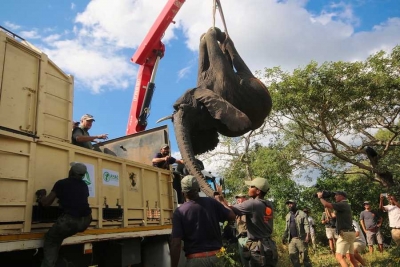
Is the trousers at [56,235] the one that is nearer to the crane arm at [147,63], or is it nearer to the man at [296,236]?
the man at [296,236]

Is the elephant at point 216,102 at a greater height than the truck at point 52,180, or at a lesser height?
greater

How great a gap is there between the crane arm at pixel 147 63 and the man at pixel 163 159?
3029mm

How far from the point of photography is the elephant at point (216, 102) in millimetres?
6102

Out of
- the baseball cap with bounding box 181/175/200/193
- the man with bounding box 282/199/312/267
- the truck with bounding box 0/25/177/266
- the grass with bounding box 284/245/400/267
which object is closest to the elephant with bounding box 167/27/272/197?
the truck with bounding box 0/25/177/266

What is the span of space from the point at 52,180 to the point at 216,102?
9.94 ft

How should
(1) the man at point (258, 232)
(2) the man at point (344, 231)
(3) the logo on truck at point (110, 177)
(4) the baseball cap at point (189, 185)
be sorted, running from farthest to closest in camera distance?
(2) the man at point (344, 231), (3) the logo on truck at point (110, 177), (1) the man at point (258, 232), (4) the baseball cap at point (189, 185)

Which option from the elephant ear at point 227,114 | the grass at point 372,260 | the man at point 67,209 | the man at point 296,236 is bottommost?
the grass at point 372,260

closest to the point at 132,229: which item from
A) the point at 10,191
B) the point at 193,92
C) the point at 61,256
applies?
the point at 61,256

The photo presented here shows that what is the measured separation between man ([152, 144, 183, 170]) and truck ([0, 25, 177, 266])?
39cm

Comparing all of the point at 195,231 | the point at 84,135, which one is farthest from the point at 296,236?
the point at 195,231

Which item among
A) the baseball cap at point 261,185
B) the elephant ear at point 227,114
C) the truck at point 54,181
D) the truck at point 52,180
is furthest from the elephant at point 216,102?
the baseball cap at point 261,185

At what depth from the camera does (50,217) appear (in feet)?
12.5

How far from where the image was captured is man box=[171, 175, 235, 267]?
3182 mm

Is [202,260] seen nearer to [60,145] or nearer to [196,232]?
[196,232]
